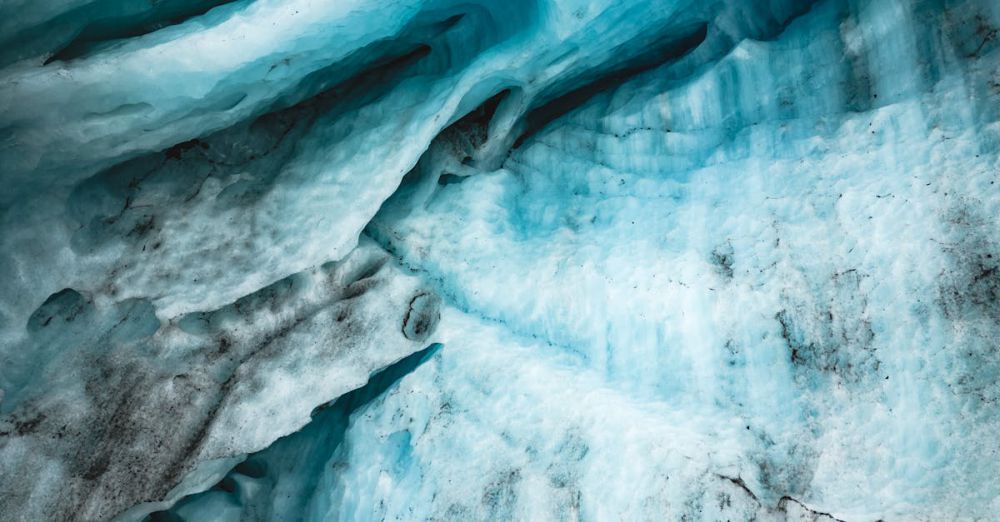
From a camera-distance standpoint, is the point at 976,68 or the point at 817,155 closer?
the point at 976,68

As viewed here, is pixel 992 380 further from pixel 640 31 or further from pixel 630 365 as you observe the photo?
pixel 640 31

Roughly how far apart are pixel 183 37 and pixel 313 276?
105 centimetres

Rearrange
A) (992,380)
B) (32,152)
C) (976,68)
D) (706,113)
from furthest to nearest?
(706,113) → (32,152) → (976,68) → (992,380)

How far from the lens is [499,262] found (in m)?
2.79

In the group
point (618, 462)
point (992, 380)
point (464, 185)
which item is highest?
point (992, 380)

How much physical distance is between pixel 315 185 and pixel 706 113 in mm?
1689

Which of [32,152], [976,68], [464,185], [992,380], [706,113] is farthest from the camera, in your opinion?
[464,185]

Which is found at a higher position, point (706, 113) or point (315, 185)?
point (706, 113)

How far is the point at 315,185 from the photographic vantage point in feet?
9.27

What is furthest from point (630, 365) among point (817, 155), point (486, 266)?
point (817, 155)

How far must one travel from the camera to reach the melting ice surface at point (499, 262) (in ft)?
7.11

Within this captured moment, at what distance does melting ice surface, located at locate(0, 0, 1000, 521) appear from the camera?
2.17 metres

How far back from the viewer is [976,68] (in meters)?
2.23

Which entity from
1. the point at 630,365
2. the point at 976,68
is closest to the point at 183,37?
the point at 630,365
